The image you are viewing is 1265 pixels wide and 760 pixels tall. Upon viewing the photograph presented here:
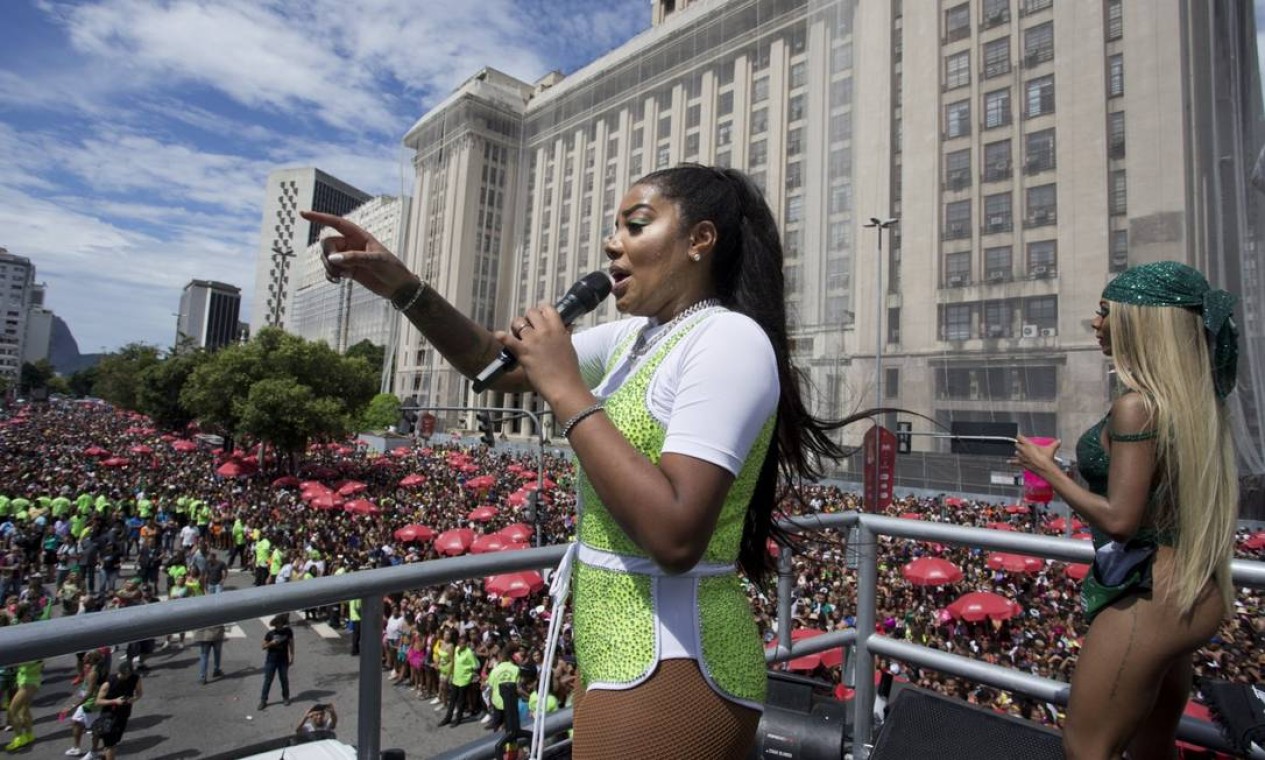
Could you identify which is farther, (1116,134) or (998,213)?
(998,213)

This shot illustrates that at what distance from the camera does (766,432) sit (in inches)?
44.2

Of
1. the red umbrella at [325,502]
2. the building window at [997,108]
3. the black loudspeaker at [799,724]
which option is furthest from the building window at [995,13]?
the black loudspeaker at [799,724]

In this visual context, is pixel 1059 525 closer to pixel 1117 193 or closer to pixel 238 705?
pixel 1117 193

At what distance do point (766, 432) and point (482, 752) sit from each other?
1155mm

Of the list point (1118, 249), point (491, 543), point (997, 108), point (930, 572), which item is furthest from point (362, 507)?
point (997, 108)

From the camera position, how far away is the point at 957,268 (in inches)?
1154

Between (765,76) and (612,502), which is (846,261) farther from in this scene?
(612,502)

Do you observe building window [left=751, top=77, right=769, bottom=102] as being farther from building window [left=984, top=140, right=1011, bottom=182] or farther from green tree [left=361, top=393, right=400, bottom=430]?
green tree [left=361, top=393, right=400, bottom=430]

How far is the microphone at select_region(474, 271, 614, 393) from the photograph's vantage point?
1.37 metres

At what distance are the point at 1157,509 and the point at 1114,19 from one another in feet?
112

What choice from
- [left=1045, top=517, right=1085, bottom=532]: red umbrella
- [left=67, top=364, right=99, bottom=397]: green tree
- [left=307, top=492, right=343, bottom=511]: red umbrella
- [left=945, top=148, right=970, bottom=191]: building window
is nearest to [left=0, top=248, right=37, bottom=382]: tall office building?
[left=67, top=364, right=99, bottom=397]: green tree

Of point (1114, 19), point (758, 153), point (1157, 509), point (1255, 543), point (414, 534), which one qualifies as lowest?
point (414, 534)

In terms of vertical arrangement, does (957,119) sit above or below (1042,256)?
above

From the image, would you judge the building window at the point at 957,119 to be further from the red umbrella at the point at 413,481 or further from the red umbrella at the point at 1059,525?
the red umbrella at the point at 413,481
